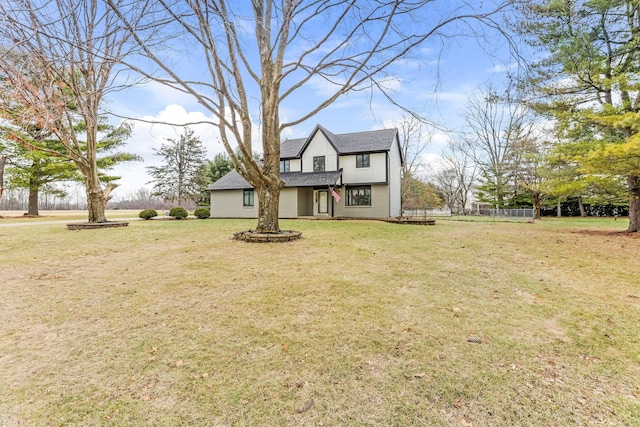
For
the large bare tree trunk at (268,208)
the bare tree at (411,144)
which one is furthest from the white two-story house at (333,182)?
the large bare tree trunk at (268,208)

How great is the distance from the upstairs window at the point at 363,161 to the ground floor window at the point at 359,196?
1.47 meters

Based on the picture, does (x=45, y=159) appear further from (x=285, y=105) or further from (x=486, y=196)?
(x=486, y=196)

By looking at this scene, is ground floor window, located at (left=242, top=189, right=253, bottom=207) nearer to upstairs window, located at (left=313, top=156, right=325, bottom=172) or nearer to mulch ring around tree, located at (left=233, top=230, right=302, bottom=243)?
upstairs window, located at (left=313, top=156, right=325, bottom=172)

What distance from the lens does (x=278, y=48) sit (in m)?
8.92

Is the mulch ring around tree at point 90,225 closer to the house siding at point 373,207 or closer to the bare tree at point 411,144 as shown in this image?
the house siding at point 373,207

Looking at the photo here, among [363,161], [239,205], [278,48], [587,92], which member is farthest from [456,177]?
[278,48]

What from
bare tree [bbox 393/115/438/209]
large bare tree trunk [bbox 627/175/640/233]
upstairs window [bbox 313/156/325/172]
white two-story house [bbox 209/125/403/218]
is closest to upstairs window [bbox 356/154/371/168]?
white two-story house [bbox 209/125/403/218]

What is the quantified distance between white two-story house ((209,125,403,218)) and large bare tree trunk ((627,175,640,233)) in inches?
446

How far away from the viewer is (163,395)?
7.36 ft

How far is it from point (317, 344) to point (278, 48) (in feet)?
29.2

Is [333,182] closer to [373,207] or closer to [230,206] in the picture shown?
[373,207]

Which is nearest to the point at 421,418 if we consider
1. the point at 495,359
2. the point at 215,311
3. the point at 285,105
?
the point at 495,359

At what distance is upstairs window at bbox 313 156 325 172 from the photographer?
2123cm

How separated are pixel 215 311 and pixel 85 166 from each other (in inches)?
512
